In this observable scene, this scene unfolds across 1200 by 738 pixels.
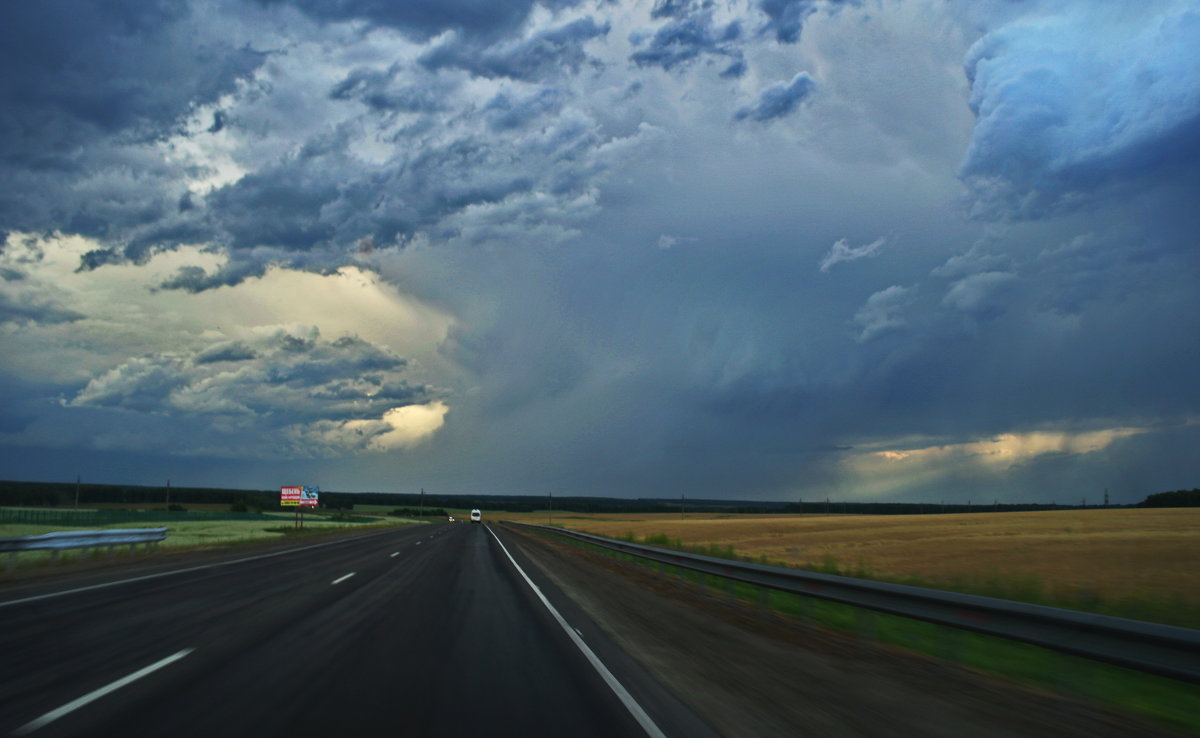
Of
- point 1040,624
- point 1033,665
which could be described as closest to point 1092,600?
point 1033,665

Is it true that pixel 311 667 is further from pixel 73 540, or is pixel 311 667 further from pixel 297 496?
pixel 297 496

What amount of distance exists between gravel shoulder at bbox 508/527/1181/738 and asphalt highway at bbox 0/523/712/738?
0.47 meters

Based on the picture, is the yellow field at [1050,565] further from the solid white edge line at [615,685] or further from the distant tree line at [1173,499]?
the distant tree line at [1173,499]

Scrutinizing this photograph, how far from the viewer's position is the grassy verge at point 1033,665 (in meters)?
7.25

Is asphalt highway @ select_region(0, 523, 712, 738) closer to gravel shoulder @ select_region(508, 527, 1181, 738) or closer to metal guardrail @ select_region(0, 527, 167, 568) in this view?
gravel shoulder @ select_region(508, 527, 1181, 738)

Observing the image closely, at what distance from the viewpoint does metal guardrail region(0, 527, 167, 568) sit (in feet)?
61.8

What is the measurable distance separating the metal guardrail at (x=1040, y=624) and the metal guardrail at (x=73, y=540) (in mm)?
18726

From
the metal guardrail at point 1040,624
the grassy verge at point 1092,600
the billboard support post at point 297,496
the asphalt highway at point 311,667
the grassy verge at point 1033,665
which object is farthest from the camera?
the billboard support post at point 297,496

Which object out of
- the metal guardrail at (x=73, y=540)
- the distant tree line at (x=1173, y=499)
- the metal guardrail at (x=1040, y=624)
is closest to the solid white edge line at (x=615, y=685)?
the metal guardrail at (x=1040, y=624)

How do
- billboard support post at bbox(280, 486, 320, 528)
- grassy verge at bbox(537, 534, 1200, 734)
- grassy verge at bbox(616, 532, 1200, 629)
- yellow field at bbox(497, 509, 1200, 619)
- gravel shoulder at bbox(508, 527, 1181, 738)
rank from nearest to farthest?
gravel shoulder at bbox(508, 527, 1181, 738), grassy verge at bbox(537, 534, 1200, 734), grassy verge at bbox(616, 532, 1200, 629), yellow field at bbox(497, 509, 1200, 619), billboard support post at bbox(280, 486, 320, 528)

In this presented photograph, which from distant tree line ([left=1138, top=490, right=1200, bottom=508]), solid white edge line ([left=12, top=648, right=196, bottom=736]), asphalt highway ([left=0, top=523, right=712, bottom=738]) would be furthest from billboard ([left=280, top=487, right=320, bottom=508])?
distant tree line ([left=1138, top=490, right=1200, bottom=508])

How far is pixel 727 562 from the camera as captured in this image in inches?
579

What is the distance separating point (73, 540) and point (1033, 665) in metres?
23.6

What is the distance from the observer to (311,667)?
7.59m
